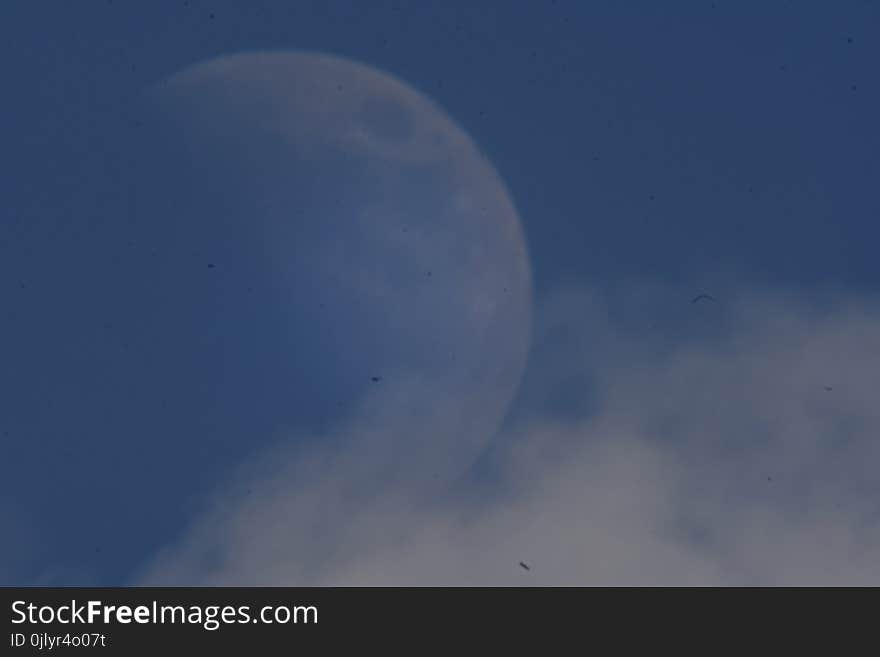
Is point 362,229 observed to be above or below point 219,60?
below

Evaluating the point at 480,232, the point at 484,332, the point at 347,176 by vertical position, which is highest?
the point at 347,176

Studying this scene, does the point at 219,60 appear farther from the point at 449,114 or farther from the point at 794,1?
the point at 794,1

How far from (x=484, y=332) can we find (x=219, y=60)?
2736mm

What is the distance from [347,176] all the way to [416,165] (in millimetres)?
504

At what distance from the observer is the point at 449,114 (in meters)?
6.44

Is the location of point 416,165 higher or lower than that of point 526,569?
higher

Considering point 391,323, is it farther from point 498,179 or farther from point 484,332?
point 498,179

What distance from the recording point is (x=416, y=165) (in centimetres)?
650
